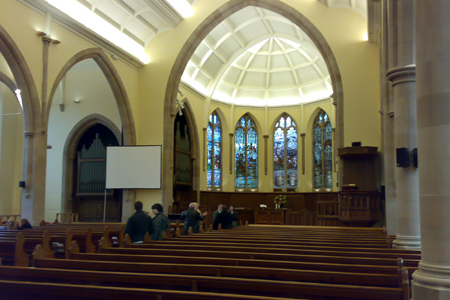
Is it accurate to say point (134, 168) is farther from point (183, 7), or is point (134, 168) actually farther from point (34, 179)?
point (183, 7)

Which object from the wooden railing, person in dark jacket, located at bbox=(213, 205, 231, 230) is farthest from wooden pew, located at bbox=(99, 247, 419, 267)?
the wooden railing

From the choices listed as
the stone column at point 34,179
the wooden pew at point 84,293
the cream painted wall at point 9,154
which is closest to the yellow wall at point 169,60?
the stone column at point 34,179

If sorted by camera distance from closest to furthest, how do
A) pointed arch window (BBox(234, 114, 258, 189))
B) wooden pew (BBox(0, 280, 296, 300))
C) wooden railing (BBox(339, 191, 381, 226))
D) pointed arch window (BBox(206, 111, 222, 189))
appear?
wooden pew (BBox(0, 280, 296, 300)) < wooden railing (BBox(339, 191, 381, 226)) < pointed arch window (BBox(206, 111, 222, 189)) < pointed arch window (BBox(234, 114, 258, 189))

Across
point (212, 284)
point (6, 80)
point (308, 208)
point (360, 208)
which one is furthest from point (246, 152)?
point (212, 284)

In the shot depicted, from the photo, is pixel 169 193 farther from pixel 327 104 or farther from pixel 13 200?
pixel 327 104

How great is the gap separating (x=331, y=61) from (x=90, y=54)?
307 inches

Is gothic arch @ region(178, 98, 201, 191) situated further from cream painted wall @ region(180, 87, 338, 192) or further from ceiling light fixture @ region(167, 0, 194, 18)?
ceiling light fixture @ region(167, 0, 194, 18)

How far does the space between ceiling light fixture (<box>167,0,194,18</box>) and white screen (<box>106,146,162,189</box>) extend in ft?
16.6

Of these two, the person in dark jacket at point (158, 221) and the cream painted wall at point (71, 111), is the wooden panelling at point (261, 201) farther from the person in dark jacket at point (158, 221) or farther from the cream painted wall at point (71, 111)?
the person in dark jacket at point (158, 221)

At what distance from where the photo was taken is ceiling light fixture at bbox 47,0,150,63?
13.2 meters

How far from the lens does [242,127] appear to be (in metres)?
23.2

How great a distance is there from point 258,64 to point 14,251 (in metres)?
17.3

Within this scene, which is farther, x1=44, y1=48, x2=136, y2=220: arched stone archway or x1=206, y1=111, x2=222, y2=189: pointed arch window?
x1=206, y1=111, x2=222, y2=189: pointed arch window

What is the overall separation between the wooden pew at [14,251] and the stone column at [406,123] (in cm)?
495
